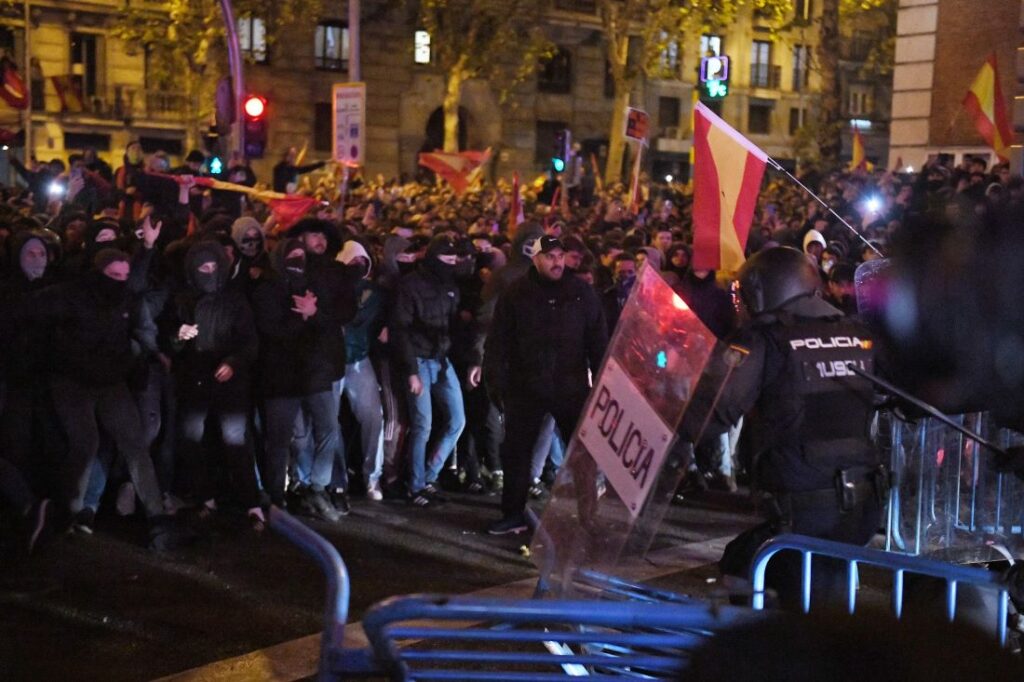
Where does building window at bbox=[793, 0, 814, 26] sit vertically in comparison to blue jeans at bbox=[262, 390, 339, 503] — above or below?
above

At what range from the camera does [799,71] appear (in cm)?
6178

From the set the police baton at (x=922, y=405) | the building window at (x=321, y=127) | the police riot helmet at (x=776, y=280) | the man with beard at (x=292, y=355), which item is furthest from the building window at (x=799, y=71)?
the police baton at (x=922, y=405)

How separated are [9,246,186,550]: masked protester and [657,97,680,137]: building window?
1961 inches

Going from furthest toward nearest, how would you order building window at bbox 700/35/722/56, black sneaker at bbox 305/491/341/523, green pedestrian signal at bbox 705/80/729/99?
1. building window at bbox 700/35/722/56
2. green pedestrian signal at bbox 705/80/729/99
3. black sneaker at bbox 305/491/341/523

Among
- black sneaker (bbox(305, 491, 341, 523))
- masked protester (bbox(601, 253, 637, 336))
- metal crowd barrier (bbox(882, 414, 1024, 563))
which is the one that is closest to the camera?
metal crowd barrier (bbox(882, 414, 1024, 563))

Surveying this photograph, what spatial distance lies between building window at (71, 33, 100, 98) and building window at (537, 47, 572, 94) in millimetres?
16358

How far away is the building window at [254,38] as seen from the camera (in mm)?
44812

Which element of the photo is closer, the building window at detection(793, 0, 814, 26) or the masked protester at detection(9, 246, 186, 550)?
the masked protester at detection(9, 246, 186, 550)

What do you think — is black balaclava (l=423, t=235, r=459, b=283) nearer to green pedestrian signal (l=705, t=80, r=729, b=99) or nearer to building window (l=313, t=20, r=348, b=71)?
green pedestrian signal (l=705, t=80, r=729, b=99)

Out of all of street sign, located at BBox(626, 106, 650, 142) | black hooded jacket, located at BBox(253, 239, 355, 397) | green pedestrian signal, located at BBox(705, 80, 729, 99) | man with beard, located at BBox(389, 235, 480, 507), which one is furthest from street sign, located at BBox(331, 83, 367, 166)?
green pedestrian signal, located at BBox(705, 80, 729, 99)

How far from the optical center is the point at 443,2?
133 feet

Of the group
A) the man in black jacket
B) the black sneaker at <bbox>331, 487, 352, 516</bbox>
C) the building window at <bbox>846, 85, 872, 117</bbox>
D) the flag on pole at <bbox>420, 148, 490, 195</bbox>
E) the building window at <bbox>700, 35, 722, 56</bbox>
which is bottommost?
the black sneaker at <bbox>331, 487, 352, 516</bbox>

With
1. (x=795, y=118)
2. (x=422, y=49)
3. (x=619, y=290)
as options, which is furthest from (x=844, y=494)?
(x=795, y=118)

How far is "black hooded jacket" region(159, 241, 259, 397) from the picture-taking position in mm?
8352
